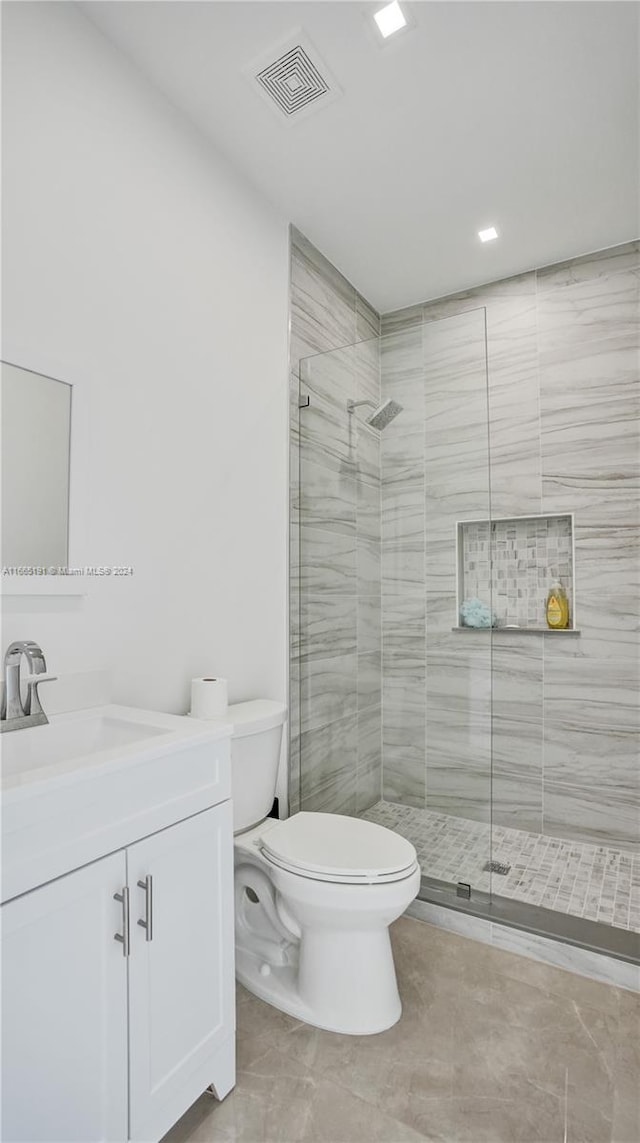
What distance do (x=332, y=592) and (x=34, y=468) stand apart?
1288 millimetres

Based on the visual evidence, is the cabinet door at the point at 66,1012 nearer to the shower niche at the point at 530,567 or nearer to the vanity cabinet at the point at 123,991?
the vanity cabinet at the point at 123,991

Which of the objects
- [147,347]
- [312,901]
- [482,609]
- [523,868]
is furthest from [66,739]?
[523,868]

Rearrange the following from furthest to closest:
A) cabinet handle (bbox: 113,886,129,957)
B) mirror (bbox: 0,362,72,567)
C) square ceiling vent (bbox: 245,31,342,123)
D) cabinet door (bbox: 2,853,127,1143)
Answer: square ceiling vent (bbox: 245,31,342,123) < mirror (bbox: 0,362,72,567) < cabinet handle (bbox: 113,886,129,957) < cabinet door (bbox: 2,853,127,1143)

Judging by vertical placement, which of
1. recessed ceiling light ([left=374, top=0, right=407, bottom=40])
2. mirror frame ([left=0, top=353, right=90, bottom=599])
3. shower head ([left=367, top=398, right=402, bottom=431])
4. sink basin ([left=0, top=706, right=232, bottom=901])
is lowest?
sink basin ([left=0, top=706, right=232, bottom=901])

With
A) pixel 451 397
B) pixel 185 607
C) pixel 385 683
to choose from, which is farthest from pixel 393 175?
pixel 385 683

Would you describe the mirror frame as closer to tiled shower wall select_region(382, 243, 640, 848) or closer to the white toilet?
the white toilet

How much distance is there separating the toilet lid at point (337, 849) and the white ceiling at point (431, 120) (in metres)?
2.24

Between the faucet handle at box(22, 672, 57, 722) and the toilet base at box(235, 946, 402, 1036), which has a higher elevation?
the faucet handle at box(22, 672, 57, 722)

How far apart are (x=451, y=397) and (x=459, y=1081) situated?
1.97 metres

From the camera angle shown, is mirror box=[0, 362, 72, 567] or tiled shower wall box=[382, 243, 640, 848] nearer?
mirror box=[0, 362, 72, 567]

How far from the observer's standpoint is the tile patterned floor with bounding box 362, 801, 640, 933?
2.05 metres

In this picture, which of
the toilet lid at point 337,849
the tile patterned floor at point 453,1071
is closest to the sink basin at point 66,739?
the toilet lid at point 337,849

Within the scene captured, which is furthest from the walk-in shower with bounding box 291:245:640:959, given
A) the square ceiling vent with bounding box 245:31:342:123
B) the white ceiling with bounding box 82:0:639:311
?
the square ceiling vent with bounding box 245:31:342:123

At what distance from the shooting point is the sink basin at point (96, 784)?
3.05 feet
